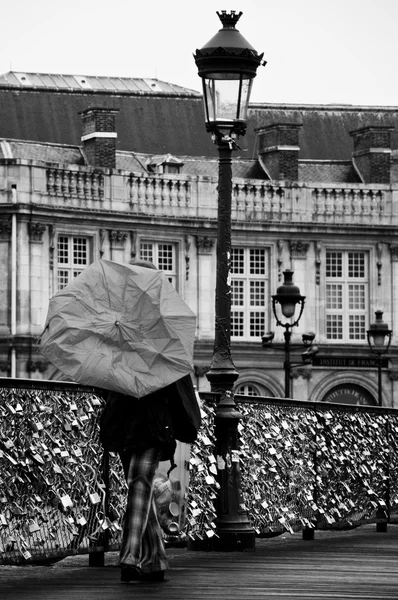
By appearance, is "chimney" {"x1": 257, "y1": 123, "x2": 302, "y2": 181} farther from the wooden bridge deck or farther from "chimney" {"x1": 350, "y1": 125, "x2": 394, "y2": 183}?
the wooden bridge deck

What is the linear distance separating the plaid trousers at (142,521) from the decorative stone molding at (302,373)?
156ft

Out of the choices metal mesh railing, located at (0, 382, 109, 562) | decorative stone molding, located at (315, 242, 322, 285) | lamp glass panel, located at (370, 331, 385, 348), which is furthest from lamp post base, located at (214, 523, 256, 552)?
decorative stone molding, located at (315, 242, 322, 285)

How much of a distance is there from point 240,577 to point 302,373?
47.6 metres

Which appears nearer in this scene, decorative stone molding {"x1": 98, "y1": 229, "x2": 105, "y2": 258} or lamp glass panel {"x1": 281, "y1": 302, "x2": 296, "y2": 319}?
lamp glass panel {"x1": 281, "y1": 302, "x2": 296, "y2": 319}

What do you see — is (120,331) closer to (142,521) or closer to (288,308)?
→ (142,521)

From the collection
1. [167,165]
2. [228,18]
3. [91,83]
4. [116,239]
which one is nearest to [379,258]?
[167,165]

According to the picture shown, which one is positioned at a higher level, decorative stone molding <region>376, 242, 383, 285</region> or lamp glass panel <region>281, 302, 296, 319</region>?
decorative stone molding <region>376, 242, 383, 285</region>

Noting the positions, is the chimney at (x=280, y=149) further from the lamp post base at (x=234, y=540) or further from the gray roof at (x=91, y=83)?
the lamp post base at (x=234, y=540)

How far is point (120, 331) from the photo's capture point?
12.3 m

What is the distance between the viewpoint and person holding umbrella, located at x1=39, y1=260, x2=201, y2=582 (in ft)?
39.8

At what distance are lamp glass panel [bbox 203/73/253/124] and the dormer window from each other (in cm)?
4327

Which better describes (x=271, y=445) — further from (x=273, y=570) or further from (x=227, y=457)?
(x=273, y=570)

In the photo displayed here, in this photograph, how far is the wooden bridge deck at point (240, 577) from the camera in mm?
11219

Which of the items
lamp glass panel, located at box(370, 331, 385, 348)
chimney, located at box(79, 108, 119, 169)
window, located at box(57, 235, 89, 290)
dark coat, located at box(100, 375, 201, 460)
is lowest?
dark coat, located at box(100, 375, 201, 460)
